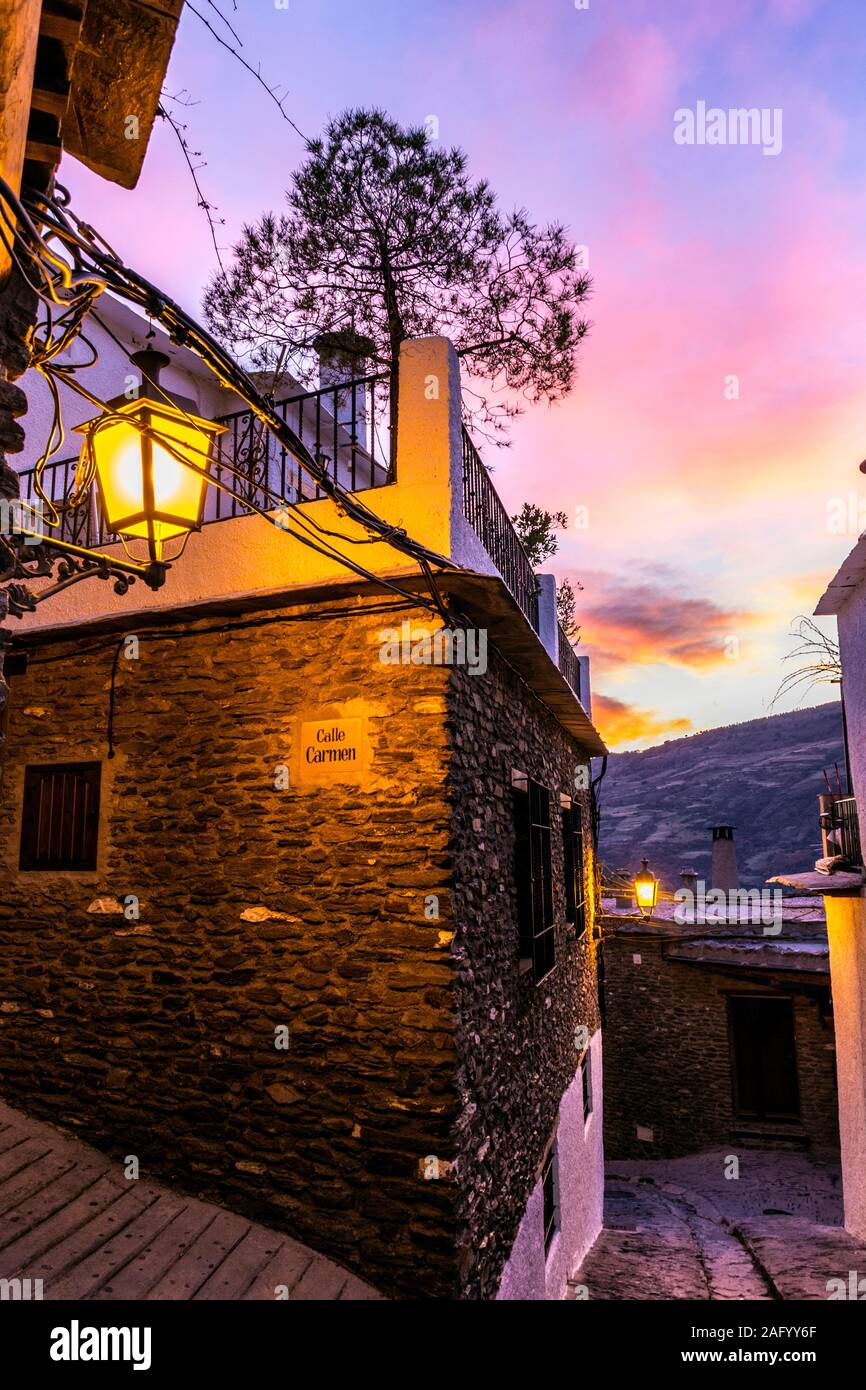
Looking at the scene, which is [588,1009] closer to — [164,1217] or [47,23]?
[164,1217]

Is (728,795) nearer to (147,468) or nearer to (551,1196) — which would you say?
(551,1196)

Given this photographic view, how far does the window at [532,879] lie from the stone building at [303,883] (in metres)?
0.04

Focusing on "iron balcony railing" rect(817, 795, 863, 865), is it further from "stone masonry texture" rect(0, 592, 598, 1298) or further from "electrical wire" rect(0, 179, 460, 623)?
"electrical wire" rect(0, 179, 460, 623)

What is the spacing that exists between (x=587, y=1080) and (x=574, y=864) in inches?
129

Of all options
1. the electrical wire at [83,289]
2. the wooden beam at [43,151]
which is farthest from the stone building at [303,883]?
the wooden beam at [43,151]

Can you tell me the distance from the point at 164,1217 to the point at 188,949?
1575 mm

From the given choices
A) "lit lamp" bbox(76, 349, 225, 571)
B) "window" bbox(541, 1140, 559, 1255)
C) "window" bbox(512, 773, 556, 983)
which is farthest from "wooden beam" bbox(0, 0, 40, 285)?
"window" bbox(541, 1140, 559, 1255)

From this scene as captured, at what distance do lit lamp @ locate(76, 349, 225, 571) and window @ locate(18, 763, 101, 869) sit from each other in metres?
2.89

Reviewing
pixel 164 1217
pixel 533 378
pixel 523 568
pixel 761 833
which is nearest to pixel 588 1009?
pixel 523 568

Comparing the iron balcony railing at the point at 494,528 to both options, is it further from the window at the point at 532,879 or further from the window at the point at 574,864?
the window at the point at 574,864

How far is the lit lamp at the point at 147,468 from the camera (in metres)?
3.21

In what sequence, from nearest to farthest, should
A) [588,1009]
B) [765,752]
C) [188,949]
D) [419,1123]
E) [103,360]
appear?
[419,1123] → [188,949] → [103,360] → [588,1009] → [765,752]

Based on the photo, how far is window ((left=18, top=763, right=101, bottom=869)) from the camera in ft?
18.2

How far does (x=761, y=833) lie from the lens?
37.0 metres
